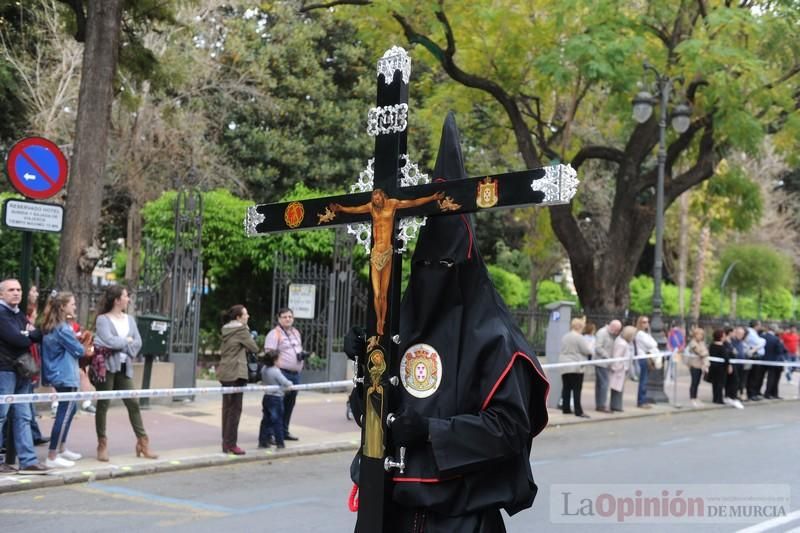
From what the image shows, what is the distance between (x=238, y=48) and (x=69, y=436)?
1662 cm

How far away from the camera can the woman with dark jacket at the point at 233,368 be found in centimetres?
1069

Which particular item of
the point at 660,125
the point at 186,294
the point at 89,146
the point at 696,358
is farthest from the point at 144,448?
the point at 696,358

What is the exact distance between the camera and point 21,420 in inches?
347

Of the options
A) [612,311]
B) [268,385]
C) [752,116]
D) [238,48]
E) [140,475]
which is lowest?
[140,475]

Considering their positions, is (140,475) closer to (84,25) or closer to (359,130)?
(84,25)

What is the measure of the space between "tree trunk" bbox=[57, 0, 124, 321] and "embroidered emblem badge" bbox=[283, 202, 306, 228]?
1033cm

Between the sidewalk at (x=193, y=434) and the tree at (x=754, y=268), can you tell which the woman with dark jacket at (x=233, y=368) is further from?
the tree at (x=754, y=268)

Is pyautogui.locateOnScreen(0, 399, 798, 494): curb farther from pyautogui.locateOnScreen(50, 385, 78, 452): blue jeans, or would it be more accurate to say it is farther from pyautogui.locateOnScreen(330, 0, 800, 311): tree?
pyautogui.locateOnScreen(330, 0, 800, 311): tree

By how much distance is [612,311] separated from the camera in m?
21.6

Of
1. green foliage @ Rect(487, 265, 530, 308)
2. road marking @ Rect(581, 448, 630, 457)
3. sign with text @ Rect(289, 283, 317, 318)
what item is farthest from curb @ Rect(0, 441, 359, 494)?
green foliage @ Rect(487, 265, 530, 308)

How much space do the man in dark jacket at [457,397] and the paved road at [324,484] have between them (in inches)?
166

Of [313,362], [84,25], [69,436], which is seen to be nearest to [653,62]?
[313,362]

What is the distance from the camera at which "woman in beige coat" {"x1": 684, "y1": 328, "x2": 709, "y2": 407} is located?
18656 mm

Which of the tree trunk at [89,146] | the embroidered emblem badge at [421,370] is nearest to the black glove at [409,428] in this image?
the embroidered emblem badge at [421,370]
